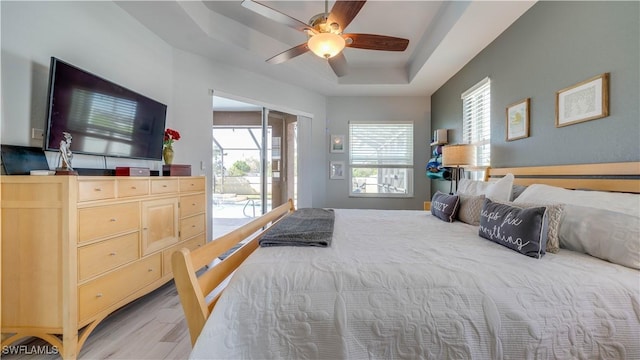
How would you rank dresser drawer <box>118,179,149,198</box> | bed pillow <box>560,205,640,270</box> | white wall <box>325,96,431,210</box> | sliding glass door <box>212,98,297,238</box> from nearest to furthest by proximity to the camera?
bed pillow <box>560,205,640,270</box>
dresser drawer <box>118,179,149,198</box>
sliding glass door <box>212,98,297,238</box>
white wall <box>325,96,431,210</box>

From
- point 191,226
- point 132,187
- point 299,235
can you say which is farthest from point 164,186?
point 299,235

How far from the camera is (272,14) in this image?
6.17ft

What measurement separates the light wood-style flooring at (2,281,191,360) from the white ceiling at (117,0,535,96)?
2.63 metres

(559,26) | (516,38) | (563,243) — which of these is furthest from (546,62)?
(563,243)

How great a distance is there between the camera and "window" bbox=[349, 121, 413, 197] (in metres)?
4.61

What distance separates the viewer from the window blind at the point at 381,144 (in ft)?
15.1

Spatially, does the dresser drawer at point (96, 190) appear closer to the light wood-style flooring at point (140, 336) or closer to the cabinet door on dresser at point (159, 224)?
the cabinet door on dresser at point (159, 224)

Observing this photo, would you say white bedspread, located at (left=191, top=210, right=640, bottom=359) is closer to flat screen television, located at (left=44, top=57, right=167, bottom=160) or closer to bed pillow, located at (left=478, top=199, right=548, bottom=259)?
bed pillow, located at (left=478, top=199, right=548, bottom=259)

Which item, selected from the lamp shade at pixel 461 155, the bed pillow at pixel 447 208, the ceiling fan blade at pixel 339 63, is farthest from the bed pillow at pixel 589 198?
the ceiling fan blade at pixel 339 63

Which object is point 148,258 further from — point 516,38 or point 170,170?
point 516,38

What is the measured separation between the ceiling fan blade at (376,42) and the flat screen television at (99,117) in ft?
6.55

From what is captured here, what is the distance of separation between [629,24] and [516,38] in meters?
1.04

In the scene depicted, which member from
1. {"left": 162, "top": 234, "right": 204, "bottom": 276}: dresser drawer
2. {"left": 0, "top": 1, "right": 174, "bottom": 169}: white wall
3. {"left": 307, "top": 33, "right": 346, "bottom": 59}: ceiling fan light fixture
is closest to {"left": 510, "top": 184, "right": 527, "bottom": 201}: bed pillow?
{"left": 307, "top": 33, "right": 346, "bottom": 59}: ceiling fan light fixture

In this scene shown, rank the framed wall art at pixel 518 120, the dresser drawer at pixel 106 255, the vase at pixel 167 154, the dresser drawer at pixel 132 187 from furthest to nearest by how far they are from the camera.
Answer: the vase at pixel 167 154, the framed wall art at pixel 518 120, the dresser drawer at pixel 132 187, the dresser drawer at pixel 106 255
